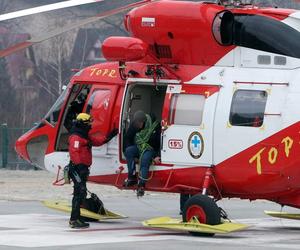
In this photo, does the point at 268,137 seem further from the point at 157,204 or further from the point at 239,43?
the point at 157,204

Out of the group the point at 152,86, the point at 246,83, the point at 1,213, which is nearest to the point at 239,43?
the point at 246,83

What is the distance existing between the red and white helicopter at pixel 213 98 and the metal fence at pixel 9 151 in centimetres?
1835

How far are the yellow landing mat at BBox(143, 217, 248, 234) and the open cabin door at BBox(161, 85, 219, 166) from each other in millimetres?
1078

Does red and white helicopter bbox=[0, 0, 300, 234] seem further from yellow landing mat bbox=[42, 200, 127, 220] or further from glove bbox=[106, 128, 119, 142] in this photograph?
yellow landing mat bbox=[42, 200, 127, 220]

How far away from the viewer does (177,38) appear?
670 inches

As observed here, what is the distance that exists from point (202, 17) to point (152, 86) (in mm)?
1953

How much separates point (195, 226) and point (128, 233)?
1.18m

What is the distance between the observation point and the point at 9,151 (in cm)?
3728

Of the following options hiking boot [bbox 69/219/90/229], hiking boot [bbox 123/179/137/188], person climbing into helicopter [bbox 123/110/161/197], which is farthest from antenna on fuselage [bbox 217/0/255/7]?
hiking boot [bbox 69/219/90/229]

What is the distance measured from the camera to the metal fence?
118 ft

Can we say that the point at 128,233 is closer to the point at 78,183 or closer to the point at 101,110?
the point at 78,183

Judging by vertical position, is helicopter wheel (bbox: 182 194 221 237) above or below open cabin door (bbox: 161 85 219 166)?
below

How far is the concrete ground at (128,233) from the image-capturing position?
14.7 metres

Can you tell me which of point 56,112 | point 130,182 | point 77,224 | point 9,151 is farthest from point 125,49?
point 9,151
